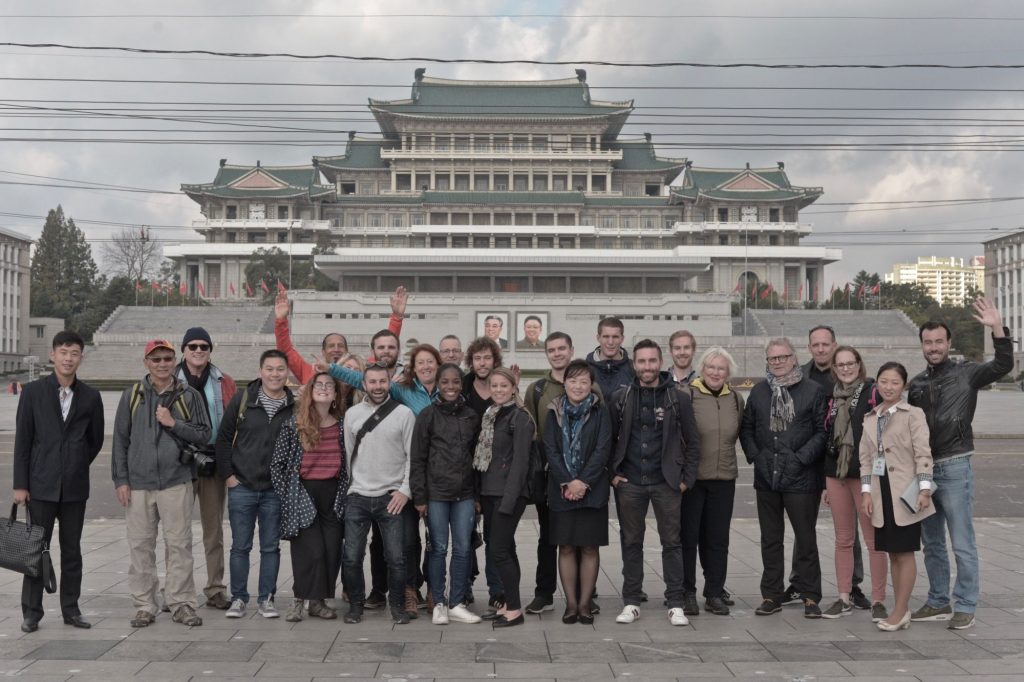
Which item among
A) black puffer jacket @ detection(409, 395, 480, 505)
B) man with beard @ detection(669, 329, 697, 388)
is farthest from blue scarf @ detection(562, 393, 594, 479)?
man with beard @ detection(669, 329, 697, 388)

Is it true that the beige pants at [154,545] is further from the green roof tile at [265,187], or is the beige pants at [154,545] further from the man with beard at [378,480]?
the green roof tile at [265,187]

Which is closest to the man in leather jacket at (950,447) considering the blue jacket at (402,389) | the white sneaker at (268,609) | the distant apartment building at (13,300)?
the blue jacket at (402,389)

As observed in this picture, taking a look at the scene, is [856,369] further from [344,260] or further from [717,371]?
[344,260]

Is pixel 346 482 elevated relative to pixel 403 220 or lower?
lower

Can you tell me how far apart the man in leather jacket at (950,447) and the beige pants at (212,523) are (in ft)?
15.5

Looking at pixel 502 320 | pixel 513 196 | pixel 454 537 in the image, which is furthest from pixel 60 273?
pixel 454 537

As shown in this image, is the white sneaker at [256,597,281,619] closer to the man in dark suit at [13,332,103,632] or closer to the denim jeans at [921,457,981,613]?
the man in dark suit at [13,332,103,632]

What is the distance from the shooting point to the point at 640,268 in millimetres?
51281

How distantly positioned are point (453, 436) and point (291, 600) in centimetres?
183

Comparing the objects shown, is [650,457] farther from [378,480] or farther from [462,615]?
[378,480]

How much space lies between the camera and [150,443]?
22.4 feet

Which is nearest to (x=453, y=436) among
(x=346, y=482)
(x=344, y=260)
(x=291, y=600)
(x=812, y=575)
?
(x=346, y=482)

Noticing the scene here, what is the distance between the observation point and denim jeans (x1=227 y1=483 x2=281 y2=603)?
692cm

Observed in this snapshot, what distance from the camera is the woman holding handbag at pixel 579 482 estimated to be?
22.1 feet
